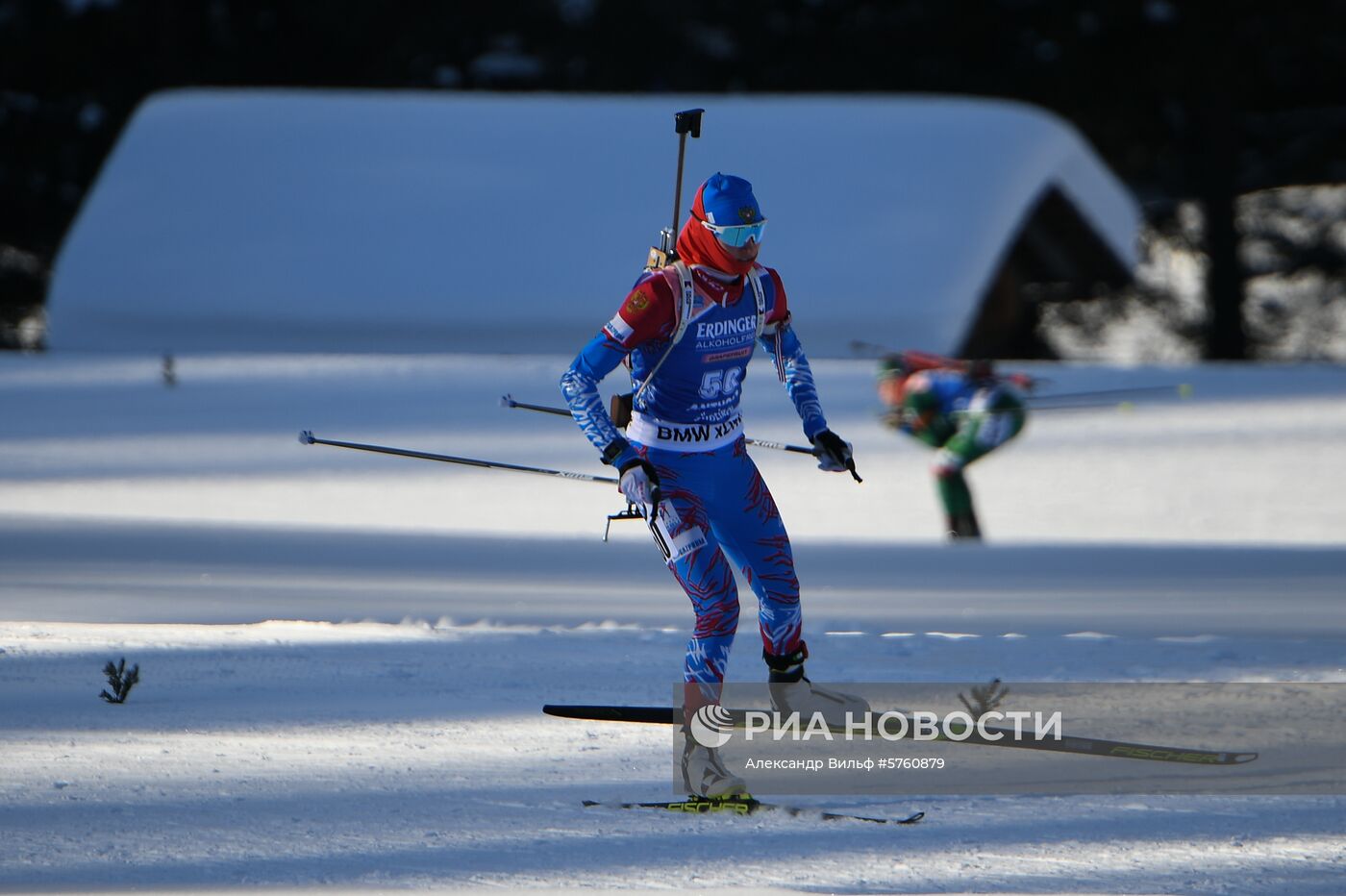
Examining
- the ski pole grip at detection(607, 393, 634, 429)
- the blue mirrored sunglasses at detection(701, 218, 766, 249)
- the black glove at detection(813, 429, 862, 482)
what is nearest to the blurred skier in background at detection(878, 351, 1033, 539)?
the black glove at detection(813, 429, 862, 482)

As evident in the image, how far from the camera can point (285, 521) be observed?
523 inches

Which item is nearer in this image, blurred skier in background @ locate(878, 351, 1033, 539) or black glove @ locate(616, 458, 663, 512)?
black glove @ locate(616, 458, 663, 512)

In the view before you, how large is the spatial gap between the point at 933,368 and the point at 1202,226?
16003 millimetres

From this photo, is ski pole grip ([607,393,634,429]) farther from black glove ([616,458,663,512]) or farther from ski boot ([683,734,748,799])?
ski boot ([683,734,748,799])

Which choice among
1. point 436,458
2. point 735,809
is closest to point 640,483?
point 735,809

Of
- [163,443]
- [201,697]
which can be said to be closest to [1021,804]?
[201,697]

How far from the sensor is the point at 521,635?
7230 mm

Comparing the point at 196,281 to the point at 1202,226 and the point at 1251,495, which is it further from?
the point at 1202,226

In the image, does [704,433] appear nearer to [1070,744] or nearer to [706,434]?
[706,434]

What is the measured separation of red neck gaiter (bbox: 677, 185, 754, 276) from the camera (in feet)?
17.6

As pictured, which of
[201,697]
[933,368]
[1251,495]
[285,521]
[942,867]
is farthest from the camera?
[1251,495]

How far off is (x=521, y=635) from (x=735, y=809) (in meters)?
2.44

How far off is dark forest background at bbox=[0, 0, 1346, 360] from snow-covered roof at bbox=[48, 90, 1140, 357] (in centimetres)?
688

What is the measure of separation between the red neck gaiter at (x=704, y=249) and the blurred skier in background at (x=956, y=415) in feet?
21.9
